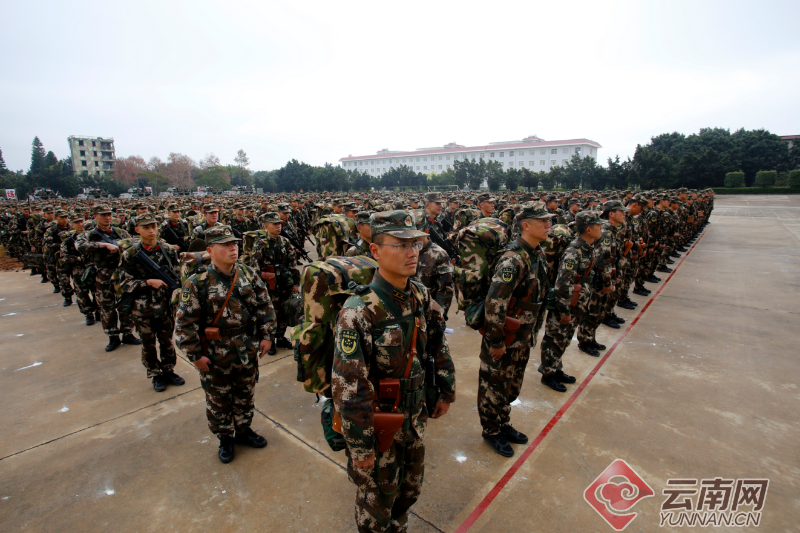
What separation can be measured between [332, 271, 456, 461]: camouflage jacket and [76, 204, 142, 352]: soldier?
205 inches

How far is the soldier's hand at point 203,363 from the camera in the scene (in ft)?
10.2

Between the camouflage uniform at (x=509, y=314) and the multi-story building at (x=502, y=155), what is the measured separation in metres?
75.3

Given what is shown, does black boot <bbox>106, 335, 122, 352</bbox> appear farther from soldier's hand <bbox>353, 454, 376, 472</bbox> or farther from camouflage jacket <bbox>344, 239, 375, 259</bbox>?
soldier's hand <bbox>353, 454, 376, 472</bbox>

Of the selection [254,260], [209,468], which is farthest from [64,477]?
[254,260]

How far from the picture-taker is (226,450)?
3389 mm

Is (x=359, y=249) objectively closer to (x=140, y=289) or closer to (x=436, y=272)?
(x=436, y=272)

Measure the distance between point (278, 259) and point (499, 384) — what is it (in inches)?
143

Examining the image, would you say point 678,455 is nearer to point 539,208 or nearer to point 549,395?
point 549,395

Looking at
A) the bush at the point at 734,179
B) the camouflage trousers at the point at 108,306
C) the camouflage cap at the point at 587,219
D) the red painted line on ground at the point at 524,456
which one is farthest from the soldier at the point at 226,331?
the bush at the point at 734,179

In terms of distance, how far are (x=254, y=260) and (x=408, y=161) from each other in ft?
342

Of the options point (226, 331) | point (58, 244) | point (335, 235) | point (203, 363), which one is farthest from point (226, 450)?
point (58, 244)

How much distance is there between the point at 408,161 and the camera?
10475cm

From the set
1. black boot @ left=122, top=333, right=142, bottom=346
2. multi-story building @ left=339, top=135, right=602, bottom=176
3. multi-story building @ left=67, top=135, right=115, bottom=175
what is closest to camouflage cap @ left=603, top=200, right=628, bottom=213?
black boot @ left=122, top=333, right=142, bottom=346

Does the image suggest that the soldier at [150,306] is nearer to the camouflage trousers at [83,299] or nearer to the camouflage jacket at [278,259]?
the camouflage jacket at [278,259]
